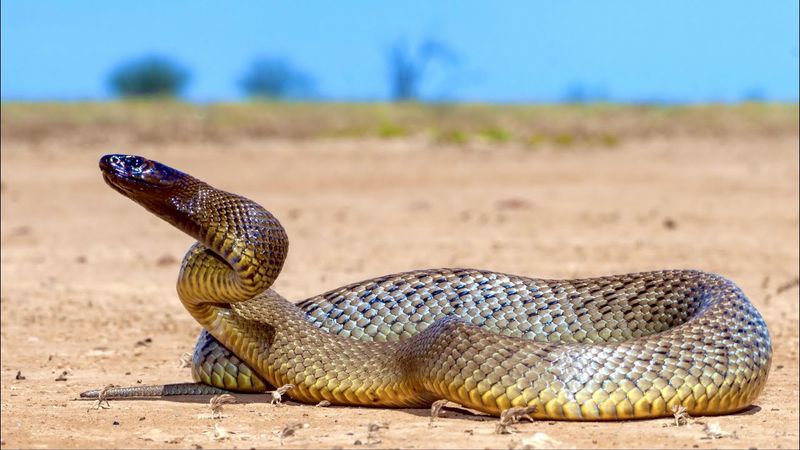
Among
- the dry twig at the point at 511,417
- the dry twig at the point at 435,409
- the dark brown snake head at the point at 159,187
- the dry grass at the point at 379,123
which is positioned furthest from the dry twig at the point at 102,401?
the dry grass at the point at 379,123

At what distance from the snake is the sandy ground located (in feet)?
0.48

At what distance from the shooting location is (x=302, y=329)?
654cm

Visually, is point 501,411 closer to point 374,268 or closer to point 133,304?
point 133,304

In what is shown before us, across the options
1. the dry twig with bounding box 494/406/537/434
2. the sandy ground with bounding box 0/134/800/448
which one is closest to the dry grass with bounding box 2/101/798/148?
the sandy ground with bounding box 0/134/800/448

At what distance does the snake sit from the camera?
5.66 m

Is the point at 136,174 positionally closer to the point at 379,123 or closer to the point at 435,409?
the point at 435,409

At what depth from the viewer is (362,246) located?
517 inches

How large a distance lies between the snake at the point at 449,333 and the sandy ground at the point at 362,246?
0.15 meters

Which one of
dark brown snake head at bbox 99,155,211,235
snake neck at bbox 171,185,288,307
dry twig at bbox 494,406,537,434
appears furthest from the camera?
dark brown snake head at bbox 99,155,211,235

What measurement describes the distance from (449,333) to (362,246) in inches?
287

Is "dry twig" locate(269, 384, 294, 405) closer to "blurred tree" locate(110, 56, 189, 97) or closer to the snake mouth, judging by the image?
the snake mouth

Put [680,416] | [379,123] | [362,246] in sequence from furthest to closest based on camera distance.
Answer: [379,123] → [362,246] → [680,416]

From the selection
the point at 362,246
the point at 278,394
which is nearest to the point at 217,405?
the point at 278,394

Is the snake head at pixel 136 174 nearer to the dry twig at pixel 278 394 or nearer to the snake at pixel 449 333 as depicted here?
the snake at pixel 449 333
